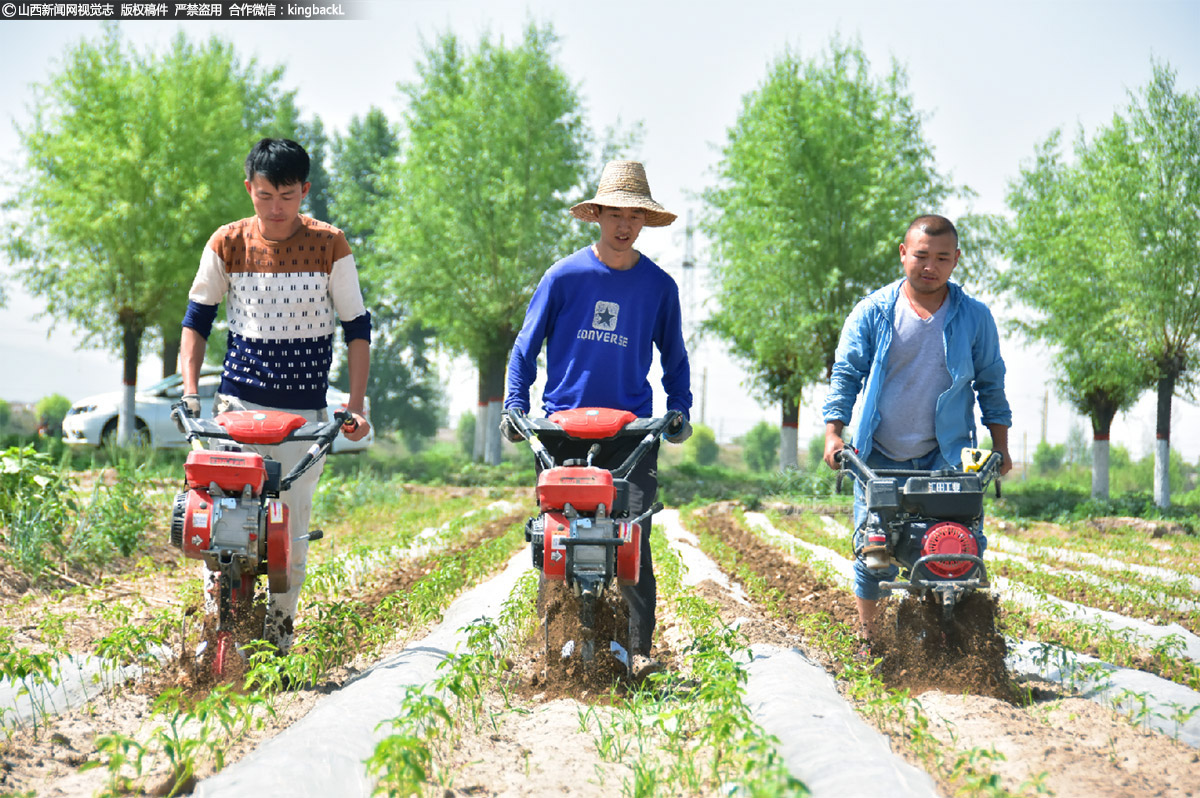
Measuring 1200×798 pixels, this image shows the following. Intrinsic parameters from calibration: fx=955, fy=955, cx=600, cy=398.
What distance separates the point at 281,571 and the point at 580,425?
1260 mm

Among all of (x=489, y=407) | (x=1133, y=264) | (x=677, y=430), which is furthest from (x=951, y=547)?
(x=489, y=407)

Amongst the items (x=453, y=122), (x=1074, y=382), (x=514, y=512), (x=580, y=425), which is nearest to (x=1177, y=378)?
(x=1074, y=382)

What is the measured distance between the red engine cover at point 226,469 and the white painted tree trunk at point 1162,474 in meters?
18.3

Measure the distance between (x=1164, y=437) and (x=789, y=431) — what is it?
298 inches

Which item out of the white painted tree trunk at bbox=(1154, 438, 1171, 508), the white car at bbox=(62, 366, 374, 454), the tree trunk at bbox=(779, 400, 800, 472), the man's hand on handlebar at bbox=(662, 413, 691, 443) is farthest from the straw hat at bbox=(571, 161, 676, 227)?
the tree trunk at bbox=(779, 400, 800, 472)

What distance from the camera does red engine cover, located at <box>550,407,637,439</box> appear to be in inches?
144

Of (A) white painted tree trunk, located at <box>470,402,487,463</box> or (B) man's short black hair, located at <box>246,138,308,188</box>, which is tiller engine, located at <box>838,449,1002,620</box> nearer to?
(B) man's short black hair, located at <box>246,138,308,188</box>

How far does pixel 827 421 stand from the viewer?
4387 millimetres

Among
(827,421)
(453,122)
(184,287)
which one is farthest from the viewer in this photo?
(453,122)

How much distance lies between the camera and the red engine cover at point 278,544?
356 centimetres

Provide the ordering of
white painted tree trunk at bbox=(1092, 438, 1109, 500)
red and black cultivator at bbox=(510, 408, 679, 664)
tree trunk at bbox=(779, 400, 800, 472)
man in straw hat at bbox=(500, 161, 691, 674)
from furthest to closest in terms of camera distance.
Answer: tree trunk at bbox=(779, 400, 800, 472)
white painted tree trunk at bbox=(1092, 438, 1109, 500)
man in straw hat at bbox=(500, 161, 691, 674)
red and black cultivator at bbox=(510, 408, 679, 664)

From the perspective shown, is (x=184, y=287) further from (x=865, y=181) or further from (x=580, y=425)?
(x=580, y=425)

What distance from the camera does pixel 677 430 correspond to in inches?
156

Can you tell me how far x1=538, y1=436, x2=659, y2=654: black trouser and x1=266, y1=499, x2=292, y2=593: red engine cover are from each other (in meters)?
1.01
